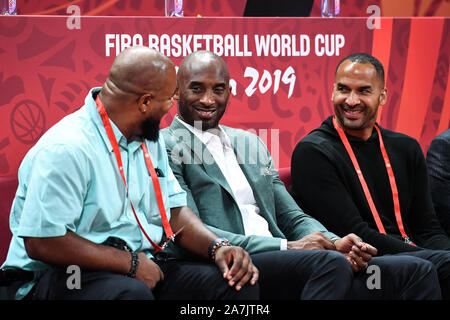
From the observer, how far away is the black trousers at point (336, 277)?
2557 millimetres

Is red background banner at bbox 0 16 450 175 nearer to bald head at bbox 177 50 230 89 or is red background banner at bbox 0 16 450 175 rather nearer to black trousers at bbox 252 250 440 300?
bald head at bbox 177 50 230 89

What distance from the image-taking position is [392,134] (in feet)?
11.6

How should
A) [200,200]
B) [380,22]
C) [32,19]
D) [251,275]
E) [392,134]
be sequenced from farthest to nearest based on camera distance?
1. [380,22]
2. [392,134]
3. [32,19]
4. [200,200]
5. [251,275]

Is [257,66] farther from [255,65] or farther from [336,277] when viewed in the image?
[336,277]

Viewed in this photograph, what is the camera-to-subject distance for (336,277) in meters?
2.55

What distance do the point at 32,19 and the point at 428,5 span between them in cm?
366

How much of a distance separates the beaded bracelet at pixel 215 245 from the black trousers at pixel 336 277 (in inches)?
7.7

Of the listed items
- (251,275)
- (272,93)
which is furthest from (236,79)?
(251,275)

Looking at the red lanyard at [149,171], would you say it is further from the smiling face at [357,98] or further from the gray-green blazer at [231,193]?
the smiling face at [357,98]

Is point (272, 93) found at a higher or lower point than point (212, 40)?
lower

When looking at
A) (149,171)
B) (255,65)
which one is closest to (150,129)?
(149,171)

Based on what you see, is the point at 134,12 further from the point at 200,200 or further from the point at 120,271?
the point at 120,271

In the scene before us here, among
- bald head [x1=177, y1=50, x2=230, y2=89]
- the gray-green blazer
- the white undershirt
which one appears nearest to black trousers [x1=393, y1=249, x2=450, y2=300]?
the gray-green blazer

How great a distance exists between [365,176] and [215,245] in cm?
114
